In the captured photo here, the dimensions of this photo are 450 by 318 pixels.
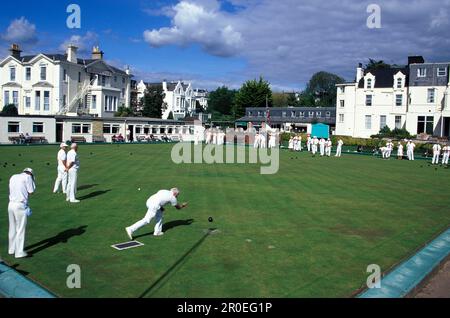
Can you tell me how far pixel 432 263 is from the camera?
27.5ft

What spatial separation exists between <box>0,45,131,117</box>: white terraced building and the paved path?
54061mm

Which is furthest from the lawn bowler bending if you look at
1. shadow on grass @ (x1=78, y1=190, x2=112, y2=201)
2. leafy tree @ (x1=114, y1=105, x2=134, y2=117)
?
leafy tree @ (x1=114, y1=105, x2=134, y2=117)

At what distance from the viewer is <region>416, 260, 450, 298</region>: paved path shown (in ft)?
23.4

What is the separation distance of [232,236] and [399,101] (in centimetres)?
5233

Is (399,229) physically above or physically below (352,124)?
below

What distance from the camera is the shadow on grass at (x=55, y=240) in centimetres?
879

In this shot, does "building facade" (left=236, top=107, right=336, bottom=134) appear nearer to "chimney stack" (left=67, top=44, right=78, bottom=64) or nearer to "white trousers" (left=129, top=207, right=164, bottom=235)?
"chimney stack" (left=67, top=44, right=78, bottom=64)

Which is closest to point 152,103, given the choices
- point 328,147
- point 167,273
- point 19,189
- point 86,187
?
point 328,147

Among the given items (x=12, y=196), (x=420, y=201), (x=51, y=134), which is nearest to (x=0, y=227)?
(x=12, y=196)

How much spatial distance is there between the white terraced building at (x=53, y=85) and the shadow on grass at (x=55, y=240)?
48.8 meters

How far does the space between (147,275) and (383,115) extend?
55.5 m

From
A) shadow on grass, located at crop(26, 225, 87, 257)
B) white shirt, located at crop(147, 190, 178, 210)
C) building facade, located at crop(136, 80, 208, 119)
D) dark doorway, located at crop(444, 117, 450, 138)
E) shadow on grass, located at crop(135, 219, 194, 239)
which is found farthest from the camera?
building facade, located at crop(136, 80, 208, 119)

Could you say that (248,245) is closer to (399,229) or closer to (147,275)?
(147,275)

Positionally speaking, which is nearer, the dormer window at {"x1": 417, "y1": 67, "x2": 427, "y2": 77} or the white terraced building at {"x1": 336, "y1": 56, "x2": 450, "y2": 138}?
the white terraced building at {"x1": 336, "y1": 56, "x2": 450, "y2": 138}
